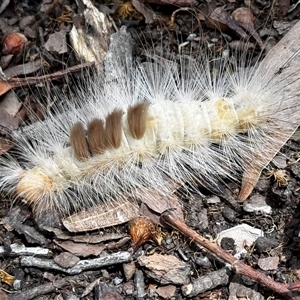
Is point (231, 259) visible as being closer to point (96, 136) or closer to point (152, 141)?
point (152, 141)

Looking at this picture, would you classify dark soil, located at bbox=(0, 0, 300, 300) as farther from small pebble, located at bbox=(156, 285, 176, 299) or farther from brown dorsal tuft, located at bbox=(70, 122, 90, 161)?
brown dorsal tuft, located at bbox=(70, 122, 90, 161)

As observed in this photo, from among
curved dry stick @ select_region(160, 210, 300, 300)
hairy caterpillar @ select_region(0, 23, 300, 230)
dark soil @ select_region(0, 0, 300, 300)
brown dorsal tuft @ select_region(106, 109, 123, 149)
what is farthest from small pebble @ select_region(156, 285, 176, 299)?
brown dorsal tuft @ select_region(106, 109, 123, 149)

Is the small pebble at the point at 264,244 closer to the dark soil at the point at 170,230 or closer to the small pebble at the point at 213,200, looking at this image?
the dark soil at the point at 170,230

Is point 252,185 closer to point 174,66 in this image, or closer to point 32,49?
point 174,66

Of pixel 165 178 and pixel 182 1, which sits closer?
pixel 165 178

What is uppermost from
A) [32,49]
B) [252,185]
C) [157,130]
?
[32,49]

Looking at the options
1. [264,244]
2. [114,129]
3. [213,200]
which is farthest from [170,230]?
[114,129]

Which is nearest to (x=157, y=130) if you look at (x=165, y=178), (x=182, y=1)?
(x=165, y=178)

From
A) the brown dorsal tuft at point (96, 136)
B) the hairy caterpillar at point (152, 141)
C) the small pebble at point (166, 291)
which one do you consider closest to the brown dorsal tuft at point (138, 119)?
the hairy caterpillar at point (152, 141)
